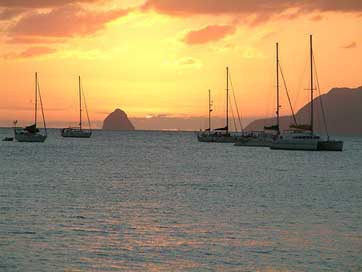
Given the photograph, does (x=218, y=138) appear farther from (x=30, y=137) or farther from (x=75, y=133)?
(x=75, y=133)

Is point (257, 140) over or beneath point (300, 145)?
over

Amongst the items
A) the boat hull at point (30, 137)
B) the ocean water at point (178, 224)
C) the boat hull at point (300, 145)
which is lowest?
the ocean water at point (178, 224)

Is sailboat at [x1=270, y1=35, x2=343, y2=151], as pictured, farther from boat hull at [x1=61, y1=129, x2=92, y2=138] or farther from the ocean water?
boat hull at [x1=61, y1=129, x2=92, y2=138]

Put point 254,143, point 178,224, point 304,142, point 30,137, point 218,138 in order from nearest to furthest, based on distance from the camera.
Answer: point 178,224, point 304,142, point 254,143, point 30,137, point 218,138

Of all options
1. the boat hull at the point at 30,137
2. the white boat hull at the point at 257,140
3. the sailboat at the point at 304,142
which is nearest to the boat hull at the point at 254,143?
the white boat hull at the point at 257,140

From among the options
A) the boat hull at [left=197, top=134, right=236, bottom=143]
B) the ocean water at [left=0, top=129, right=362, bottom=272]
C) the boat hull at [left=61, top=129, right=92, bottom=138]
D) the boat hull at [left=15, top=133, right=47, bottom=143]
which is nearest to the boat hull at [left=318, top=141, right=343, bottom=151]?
the boat hull at [left=197, top=134, right=236, bottom=143]

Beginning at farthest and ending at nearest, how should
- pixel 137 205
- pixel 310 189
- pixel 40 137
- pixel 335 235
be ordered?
pixel 40 137 → pixel 310 189 → pixel 137 205 → pixel 335 235

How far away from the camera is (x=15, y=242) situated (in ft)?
91.8

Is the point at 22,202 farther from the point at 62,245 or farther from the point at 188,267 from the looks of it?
the point at 188,267

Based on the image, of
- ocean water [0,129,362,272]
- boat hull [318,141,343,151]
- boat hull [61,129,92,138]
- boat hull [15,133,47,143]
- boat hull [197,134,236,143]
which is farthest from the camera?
boat hull [61,129,92,138]

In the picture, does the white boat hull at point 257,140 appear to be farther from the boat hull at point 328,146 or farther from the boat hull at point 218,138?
the boat hull at point 328,146

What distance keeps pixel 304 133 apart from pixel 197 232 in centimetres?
8582

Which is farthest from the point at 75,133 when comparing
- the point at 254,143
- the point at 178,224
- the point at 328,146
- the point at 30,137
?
the point at 178,224

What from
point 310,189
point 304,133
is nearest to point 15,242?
point 310,189
